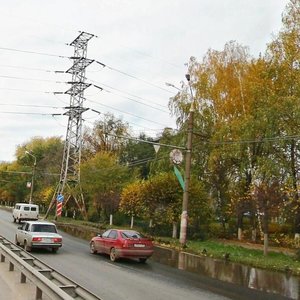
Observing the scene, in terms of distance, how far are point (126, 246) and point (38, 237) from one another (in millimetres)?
4211

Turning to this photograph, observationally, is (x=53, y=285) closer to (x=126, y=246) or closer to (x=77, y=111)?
(x=126, y=246)

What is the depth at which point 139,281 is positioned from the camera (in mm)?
13711

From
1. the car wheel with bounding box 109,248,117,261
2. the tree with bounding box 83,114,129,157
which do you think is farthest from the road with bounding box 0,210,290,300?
the tree with bounding box 83,114,129,157

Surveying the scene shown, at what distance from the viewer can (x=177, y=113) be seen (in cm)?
4081

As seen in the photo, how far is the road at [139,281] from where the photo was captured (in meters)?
11.7

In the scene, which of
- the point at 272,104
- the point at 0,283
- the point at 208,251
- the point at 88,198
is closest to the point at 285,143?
the point at 272,104

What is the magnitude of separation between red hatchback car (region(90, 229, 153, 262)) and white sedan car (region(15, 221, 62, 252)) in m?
2.28

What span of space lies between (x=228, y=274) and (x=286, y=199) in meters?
7.76

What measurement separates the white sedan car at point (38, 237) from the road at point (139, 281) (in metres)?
1.10

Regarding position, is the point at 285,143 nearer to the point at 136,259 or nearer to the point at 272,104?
the point at 272,104

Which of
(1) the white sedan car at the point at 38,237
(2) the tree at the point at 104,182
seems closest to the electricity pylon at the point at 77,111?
(2) the tree at the point at 104,182

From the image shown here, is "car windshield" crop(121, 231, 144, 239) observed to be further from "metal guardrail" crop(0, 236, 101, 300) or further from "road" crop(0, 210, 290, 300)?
"metal guardrail" crop(0, 236, 101, 300)

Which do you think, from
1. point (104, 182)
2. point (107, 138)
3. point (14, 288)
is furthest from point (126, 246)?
point (107, 138)

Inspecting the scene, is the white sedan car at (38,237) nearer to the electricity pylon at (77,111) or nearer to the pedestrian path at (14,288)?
the pedestrian path at (14,288)
